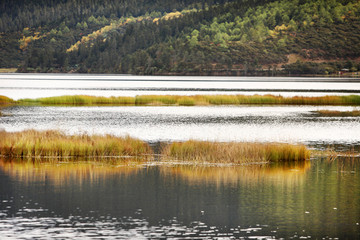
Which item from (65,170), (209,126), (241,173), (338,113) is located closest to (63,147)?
(65,170)

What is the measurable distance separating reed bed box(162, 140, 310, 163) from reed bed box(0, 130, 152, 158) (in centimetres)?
235

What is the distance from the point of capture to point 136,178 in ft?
93.6

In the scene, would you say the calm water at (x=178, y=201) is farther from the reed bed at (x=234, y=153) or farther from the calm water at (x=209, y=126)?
the calm water at (x=209, y=126)

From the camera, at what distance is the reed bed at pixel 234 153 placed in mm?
33406

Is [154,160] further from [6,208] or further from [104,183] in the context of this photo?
[6,208]

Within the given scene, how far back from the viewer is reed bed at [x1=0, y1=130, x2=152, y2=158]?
113ft

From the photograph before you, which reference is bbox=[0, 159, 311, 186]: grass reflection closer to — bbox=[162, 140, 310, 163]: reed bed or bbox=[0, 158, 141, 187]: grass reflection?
bbox=[0, 158, 141, 187]: grass reflection

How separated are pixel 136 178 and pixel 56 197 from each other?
527 centimetres

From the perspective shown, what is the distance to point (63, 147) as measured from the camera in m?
34.7

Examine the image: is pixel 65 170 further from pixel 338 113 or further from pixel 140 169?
pixel 338 113

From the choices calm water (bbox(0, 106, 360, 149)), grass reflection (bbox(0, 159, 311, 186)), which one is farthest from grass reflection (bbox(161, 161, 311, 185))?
calm water (bbox(0, 106, 360, 149))

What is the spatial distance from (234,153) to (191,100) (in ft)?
209

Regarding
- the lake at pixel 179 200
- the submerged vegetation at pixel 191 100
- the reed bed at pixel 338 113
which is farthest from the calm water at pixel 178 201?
the submerged vegetation at pixel 191 100

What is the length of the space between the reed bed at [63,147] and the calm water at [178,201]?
221cm
